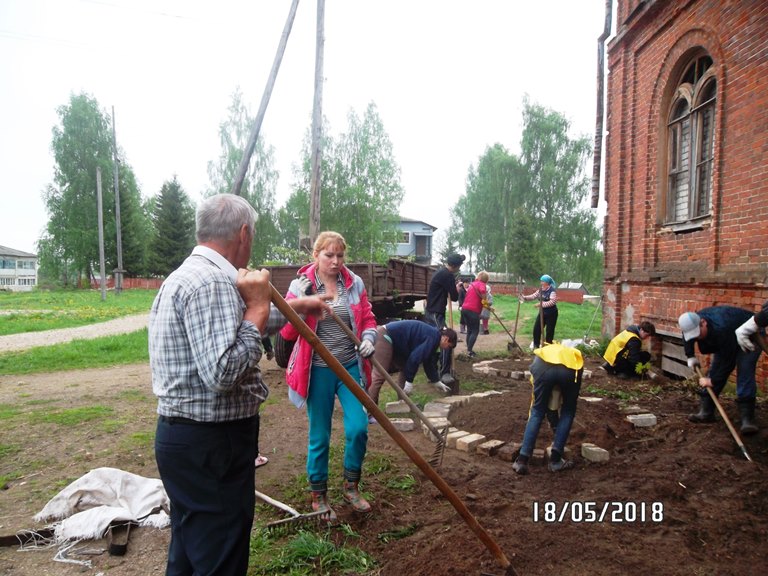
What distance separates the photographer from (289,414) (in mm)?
6238

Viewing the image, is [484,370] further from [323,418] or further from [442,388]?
[323,418]

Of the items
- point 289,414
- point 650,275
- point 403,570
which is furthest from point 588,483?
point 650,275

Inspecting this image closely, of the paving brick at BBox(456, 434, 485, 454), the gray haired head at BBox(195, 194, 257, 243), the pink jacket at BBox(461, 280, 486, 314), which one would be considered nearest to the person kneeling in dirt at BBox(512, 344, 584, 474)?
the paving brick at BBox(456, 434, 485, 454)

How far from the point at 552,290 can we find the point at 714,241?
3836 millimetres

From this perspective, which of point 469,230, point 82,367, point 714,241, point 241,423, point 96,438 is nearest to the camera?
point 241,423

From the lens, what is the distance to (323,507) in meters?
3.39

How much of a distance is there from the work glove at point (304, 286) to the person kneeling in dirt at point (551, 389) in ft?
6.95

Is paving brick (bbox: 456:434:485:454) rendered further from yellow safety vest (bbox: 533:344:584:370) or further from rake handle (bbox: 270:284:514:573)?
rake handle (bbox: 270:284:514:573)

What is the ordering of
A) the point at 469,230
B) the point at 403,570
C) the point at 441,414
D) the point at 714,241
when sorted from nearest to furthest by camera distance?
the point at 403,570
the point at 441,414
the point at 714,241
the point at 469,230

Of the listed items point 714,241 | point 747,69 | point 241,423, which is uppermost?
point 747,69

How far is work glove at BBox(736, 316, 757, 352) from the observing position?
4672mm

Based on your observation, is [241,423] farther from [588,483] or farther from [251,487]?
[588,483]

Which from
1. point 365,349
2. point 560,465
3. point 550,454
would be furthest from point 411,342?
point 365,349

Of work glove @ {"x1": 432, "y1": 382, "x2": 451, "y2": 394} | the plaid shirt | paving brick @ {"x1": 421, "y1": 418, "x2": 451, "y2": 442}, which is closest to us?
the plaid shirt
